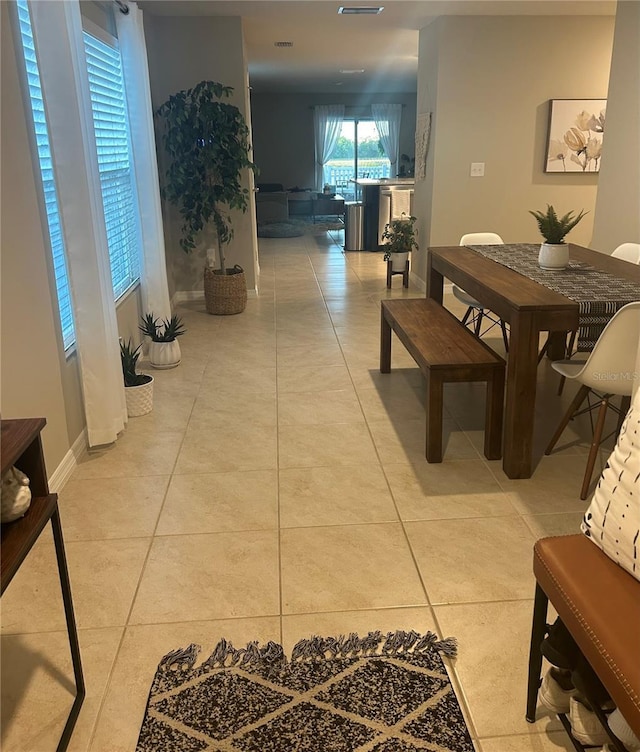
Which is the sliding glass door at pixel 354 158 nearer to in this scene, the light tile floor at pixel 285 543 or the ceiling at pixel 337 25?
the ceiling at pixel 337 25

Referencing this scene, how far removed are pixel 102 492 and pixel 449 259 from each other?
2182mm

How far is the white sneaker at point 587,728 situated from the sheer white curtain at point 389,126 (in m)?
13.4

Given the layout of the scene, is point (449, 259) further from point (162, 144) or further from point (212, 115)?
point (162, 144)

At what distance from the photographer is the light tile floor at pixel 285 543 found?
1675 mm

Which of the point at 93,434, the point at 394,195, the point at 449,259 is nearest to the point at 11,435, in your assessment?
the point at 93,434

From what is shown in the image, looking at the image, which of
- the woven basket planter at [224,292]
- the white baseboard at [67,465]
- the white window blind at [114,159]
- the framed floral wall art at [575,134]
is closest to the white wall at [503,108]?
the framed floral wall art at [575,134]

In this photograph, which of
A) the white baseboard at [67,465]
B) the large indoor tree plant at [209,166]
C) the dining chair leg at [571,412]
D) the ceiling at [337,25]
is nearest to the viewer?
the white baseboard at [67,465]

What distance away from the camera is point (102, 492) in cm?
262

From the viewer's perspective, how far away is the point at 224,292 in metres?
5.37

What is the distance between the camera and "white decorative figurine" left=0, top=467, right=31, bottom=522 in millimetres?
1276

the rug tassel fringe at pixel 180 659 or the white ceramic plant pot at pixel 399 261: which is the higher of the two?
the white ceramic plant pot at pixel 399 261

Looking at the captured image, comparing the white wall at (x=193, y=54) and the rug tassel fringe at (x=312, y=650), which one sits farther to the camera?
the white wall at (x=193, y=54)

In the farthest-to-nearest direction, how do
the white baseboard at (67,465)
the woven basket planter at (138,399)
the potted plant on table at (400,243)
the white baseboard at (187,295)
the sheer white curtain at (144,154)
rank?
the potted plant on table at (400,243) < the white baseboard at (187,295) < the sheer white curtain at (144,154) < the woven basket planter at (138,399) < the white baseboard at (67,465)

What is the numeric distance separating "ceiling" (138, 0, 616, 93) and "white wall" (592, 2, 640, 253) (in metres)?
1.05
